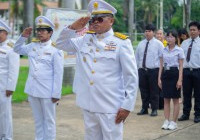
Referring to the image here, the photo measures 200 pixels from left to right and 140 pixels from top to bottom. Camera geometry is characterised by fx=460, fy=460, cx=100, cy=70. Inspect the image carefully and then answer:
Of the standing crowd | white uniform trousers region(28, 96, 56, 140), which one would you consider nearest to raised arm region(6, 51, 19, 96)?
the standing crowd

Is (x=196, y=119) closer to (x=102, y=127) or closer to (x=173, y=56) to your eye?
(x=173, y=56)

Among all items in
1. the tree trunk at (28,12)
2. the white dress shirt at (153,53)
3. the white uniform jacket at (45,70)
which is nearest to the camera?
the white uniform jacket at (45,70)

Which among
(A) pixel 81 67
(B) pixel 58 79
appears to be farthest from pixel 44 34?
(A) pixel 81 67

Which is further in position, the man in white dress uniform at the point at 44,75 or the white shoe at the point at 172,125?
the white shoe at the point at 172,125

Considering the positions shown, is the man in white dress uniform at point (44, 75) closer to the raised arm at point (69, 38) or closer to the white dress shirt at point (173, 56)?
the raised arm at point (69, 38)

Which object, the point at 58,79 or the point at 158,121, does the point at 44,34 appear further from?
the point at 158,121

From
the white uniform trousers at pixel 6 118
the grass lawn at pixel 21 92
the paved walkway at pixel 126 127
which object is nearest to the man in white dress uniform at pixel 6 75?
the white uniform trousers at pixel 6 118

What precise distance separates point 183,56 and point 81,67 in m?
4.16

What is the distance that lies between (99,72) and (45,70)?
6.64ft

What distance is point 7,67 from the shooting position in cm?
690

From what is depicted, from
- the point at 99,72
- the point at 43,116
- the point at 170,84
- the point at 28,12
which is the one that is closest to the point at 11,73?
the point at 43,116

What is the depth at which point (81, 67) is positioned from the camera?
4762 mm

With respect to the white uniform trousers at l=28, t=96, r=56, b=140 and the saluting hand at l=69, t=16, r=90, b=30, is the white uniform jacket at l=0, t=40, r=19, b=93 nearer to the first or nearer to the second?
the white uniform trousers at l=28, t=96, r=56, b=140

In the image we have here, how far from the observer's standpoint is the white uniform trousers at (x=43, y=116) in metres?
6.52
